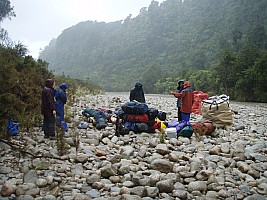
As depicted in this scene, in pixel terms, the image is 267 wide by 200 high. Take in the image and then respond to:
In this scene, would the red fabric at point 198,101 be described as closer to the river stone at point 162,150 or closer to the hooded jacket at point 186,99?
the hooded jacket at point 186,99

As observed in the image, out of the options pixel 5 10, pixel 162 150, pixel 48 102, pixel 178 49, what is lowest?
pixel 162 150

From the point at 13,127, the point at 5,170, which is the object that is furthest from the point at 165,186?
the point at 13,127

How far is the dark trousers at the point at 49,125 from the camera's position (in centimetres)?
533

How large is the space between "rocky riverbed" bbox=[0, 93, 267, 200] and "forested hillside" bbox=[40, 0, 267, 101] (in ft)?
52.5

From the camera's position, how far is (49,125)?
5.37 m

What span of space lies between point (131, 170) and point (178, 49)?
68206 millimetres

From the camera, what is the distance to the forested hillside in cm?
2217

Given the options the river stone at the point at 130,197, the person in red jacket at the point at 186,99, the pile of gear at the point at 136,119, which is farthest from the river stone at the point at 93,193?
the person in red jacket at the point at 186,99

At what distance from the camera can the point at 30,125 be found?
579cm

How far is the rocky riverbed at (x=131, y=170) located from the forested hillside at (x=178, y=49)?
630 inches

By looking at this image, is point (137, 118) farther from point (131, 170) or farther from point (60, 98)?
point (131, 170)

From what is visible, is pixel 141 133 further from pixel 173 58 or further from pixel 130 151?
pixel 173 58

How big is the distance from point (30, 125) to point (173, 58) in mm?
61070

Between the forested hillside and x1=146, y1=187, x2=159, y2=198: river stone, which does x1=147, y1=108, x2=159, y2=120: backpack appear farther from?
the forested hillside
